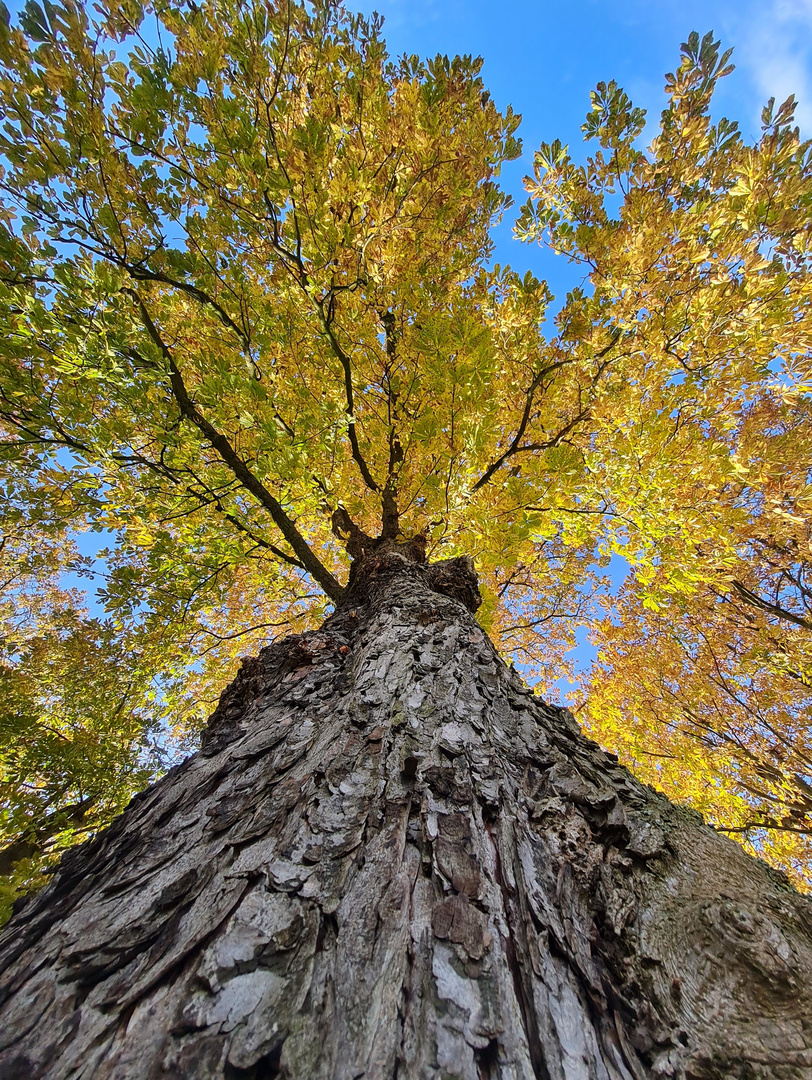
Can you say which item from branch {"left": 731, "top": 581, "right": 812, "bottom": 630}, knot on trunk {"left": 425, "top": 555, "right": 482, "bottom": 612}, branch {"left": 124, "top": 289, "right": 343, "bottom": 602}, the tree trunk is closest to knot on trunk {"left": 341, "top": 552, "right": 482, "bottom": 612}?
knot on trunk {"left": 425, "top": 555, "right": 482, "bottom": 612}

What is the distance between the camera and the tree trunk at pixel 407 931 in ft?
2.15

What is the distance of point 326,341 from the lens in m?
3.54

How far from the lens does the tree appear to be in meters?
0.74

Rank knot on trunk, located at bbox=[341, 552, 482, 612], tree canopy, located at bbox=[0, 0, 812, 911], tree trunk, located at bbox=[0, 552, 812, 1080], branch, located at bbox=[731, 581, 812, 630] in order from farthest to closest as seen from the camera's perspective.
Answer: branch, located at bbox=[731, 581, 812, 630] → knot on trunk, located at bbox=[341, 552, 482, 612] → tree canopy, located at bbox=[0, 0, 812, 911] → tree trunk, located at bbox=[0, 552, 812, 1080]

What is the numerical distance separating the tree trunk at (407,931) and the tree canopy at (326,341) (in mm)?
1996

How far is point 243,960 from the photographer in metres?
0.76

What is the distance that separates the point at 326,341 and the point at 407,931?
3.67m

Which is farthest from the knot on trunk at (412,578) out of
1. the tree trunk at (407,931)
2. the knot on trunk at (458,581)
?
the tree trunk at (407,931)

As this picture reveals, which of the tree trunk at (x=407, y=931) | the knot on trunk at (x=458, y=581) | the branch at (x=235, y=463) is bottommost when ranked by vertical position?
the tree trunk at (x=407, y=931)

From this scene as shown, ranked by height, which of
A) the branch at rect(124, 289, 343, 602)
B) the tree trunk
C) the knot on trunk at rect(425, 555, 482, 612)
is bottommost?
the tree trunk

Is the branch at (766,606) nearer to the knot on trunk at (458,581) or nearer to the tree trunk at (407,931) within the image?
the knot on trunk at (458,581)

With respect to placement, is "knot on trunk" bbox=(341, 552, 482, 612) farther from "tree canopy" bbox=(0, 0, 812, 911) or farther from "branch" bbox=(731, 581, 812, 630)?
"branch" bbox=(731, 581, 812, 630)

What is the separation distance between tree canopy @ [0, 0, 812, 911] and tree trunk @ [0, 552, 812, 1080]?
1996mm

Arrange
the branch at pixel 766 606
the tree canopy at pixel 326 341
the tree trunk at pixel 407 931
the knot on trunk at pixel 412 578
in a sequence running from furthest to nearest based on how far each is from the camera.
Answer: the branch at pixel 766 606 < the knot on trunk at pixel 412 578 < the tree canopy at pixel 326 341 < the tree trunk at pixel 407 931
